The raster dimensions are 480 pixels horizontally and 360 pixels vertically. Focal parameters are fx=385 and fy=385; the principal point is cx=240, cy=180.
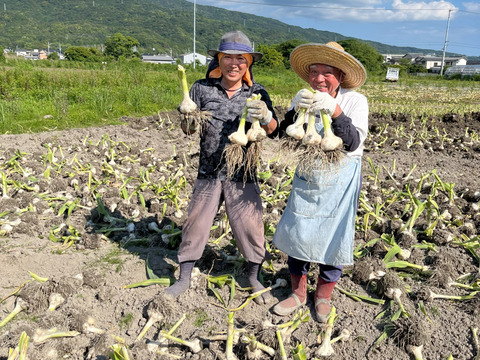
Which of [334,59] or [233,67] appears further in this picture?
[233,67]

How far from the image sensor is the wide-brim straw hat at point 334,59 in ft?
6.06

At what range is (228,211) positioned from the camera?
2.22m

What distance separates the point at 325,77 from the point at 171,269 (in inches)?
61.4

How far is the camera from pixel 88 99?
780cm

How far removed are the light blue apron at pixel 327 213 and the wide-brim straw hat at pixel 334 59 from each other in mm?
412

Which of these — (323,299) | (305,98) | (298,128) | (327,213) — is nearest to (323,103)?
(305,98)

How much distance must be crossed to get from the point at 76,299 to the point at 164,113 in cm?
559

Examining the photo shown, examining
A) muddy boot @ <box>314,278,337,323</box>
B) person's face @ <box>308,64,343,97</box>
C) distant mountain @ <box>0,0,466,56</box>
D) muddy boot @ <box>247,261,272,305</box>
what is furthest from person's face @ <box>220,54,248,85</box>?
distant mountain @ <box>0,0,466,56</box>

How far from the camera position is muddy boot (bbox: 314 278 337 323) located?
209 centimetres

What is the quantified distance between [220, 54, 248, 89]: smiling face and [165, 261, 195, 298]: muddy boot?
1.09 m

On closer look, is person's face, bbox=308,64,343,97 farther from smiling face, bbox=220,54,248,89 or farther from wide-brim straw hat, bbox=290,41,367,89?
smiling face, bbox=220,54,248,89

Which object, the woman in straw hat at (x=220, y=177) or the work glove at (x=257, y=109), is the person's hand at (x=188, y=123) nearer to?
the woman in straw hat at (x=220, y=177)

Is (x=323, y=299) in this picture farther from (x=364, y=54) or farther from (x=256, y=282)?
(x=364, y=54)

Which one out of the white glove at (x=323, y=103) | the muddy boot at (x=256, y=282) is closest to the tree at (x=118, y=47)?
the muddy boot at (x=256, y=282)
